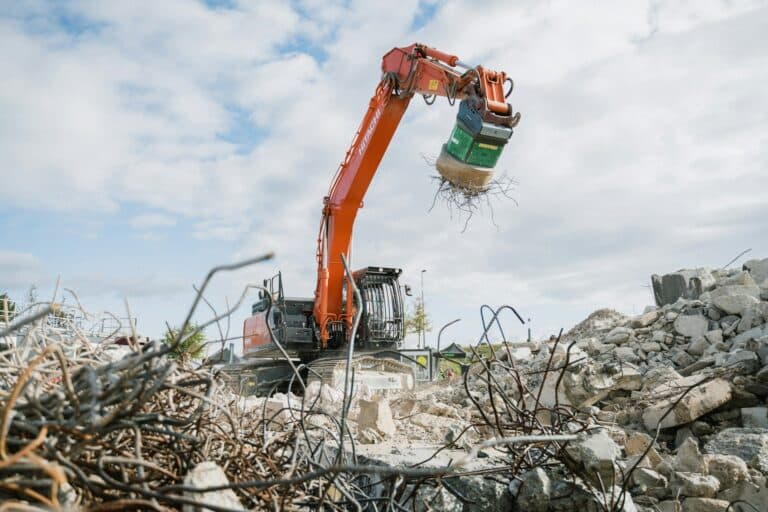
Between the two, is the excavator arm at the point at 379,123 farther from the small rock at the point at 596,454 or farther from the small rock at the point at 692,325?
the small rock at the point at 596,454

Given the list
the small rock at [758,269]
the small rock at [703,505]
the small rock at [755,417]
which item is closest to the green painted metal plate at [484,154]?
the small rock at [755,417]

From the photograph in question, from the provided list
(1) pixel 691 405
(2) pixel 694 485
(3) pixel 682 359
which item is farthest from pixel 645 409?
(2) pixel 694 485

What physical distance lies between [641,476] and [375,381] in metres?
8.92

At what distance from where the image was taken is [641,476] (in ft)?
10.3

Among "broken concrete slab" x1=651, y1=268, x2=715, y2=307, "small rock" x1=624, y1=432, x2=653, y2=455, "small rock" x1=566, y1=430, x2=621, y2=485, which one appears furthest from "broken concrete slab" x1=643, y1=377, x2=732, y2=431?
"broken concrete slab" x1=651, y1=268, x2=715, y2=307

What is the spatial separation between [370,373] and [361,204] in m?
3.26

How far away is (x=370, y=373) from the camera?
477 inches

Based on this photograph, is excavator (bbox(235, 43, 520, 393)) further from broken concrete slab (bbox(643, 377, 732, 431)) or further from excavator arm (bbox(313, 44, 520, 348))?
broken concrete slab (bbox(643, 377, 732, 431))

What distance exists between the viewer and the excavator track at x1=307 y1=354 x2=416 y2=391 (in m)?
11.0

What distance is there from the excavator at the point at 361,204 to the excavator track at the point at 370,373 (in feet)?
0.07

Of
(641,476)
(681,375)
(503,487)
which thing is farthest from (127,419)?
(681,375)

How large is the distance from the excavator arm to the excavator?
2cm

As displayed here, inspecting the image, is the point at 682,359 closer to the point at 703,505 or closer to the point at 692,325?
the point at 692,325

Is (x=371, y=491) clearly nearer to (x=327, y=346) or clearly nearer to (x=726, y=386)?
(x=726, y=386)
